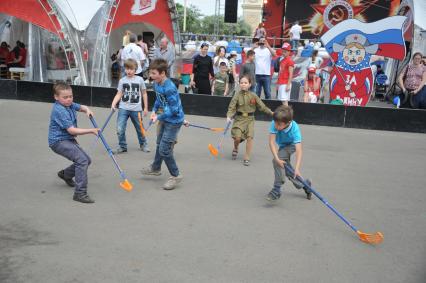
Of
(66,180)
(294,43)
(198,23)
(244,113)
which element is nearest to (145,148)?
(244,113)

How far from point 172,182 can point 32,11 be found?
9424mm

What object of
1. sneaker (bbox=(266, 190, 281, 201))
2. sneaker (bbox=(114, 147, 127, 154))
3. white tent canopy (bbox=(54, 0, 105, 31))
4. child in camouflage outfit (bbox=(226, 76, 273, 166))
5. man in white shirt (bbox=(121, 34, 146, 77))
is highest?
white tent canopy (bbox=(54, 0, 105, 31))

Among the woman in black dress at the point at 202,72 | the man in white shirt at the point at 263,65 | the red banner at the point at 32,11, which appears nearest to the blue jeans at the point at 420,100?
the man in white shirt at the point at 263,65

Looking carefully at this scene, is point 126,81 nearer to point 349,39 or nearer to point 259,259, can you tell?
point 259,259

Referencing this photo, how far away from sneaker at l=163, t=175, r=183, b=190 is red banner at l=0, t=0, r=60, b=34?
9.00m

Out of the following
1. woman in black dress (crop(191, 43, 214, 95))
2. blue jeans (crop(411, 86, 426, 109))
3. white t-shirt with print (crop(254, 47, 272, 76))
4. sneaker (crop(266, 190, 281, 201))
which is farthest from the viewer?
white t-shirt with print (crop(254, 47, 272, 76))

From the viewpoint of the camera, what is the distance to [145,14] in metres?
15.2

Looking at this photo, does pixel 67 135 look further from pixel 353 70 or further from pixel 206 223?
pixel 353 70

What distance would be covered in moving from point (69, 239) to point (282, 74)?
8.31m

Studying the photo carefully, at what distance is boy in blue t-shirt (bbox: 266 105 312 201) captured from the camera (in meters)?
5.05

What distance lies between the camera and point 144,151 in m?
7.68

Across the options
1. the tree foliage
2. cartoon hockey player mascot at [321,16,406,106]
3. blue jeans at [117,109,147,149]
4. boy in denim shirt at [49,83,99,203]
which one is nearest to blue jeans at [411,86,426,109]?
cartoon hockey player mascot at [321,16,406,106]

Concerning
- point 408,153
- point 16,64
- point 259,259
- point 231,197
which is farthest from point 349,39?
point 16,64

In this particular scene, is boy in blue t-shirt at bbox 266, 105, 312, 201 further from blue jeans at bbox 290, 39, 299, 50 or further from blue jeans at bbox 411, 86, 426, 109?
blue jeans at bbox 290, 39, 299, 50
